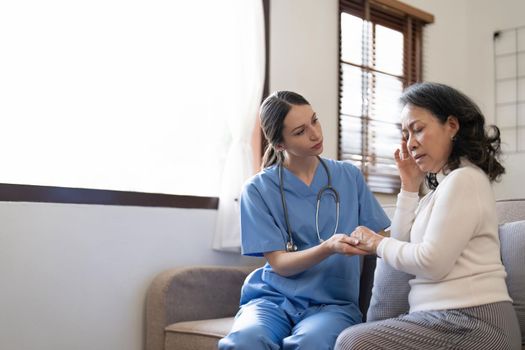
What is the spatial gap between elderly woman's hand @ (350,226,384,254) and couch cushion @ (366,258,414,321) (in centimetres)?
28

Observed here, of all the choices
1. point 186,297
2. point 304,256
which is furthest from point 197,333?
point 304,256

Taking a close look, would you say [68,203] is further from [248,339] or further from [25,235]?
[248,339]

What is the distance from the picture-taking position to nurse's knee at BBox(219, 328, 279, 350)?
5.93ft

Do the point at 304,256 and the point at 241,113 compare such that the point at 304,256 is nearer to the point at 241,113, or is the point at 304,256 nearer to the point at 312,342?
the point at 312,342

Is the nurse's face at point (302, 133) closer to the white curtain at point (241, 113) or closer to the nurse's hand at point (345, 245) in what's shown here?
the nurse's hand at point (345, 245)

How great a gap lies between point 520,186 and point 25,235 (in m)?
2.99

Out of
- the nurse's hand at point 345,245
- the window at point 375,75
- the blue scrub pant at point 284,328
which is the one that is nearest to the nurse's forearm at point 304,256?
the nurse's hand at point 345,245

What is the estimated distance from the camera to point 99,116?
274 centimetres

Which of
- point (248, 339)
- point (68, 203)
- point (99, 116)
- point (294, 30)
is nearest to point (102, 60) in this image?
point (99, 116)

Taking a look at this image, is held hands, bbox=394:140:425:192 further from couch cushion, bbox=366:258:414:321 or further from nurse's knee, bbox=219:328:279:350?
nurse's knee, bbox=219:328:279:350

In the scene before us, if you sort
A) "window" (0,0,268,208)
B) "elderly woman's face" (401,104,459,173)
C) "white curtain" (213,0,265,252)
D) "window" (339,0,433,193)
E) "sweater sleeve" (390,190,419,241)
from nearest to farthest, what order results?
"elderly woman's face" (401,104,459,173), "sweater sleeve" (390,190,419,241), "window" (0,0,268,208), "white curtain" (213,0,265,252), "window" (339,0,433,193)

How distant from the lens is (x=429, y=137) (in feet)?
5.60

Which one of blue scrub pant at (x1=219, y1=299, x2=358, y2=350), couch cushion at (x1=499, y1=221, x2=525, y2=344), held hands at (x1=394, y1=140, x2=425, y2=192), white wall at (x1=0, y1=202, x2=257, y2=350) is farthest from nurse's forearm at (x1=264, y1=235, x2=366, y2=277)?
white wall at (x1=0, y1=202, x2=257, y2=350)

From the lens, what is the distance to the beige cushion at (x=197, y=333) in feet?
7.48
